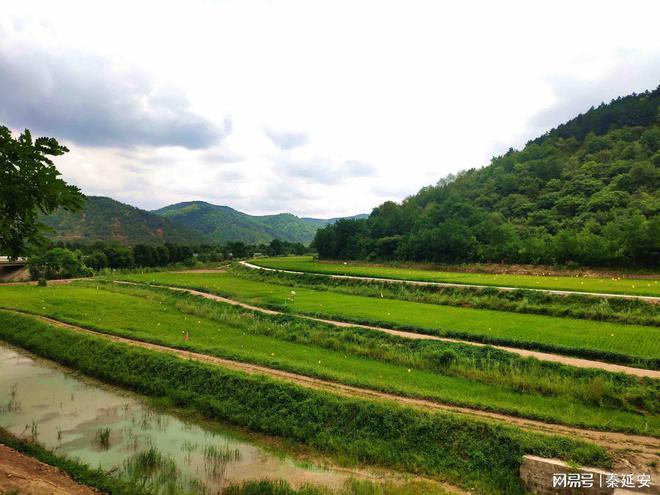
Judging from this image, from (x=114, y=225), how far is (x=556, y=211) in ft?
490

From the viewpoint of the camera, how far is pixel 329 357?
70.4 feet

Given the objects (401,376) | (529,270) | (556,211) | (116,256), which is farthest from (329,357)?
(116,256)

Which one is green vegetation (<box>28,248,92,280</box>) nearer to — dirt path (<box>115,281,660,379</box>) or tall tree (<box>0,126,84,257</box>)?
dirt path (<box>115,281,660,379</box>)

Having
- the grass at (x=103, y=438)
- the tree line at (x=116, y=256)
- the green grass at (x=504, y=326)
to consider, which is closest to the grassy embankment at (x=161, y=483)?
the grass at (x=103, y=438)

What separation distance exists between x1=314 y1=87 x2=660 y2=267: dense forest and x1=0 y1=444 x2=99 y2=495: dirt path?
53.5 m

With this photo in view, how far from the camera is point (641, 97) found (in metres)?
105

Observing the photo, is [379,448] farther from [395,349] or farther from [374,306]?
[374,306]

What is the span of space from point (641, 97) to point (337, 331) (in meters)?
123

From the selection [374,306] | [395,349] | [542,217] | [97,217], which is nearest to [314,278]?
[374,306]

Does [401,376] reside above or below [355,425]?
above

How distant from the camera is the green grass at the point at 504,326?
65.4 ft

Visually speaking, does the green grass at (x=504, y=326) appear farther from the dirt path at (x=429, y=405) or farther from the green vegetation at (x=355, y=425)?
the green vegetation at (x=355, y=425)

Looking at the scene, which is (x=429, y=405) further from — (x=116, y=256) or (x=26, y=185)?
(x=116, y=256)

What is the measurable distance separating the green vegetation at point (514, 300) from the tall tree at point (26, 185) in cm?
3015
